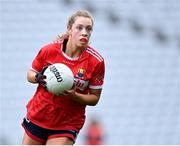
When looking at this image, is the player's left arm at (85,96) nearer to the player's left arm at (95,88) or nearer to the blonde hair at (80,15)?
the player's left arm at (95,88)

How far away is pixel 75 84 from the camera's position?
223 inches

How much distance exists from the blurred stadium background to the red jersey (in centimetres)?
789

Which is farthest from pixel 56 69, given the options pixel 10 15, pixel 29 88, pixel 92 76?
pixel 10 15

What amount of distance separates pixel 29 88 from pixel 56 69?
8.47m

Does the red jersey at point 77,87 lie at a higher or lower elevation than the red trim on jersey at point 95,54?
lower

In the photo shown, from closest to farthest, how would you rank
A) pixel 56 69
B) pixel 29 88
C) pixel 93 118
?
pixel 56 69
pixel 93 118
pixel 29 88

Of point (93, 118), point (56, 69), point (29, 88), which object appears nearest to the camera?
point (56, 69)

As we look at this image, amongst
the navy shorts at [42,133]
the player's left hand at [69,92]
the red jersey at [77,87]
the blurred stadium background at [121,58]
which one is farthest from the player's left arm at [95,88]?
the blurred stadium background at [121,58]

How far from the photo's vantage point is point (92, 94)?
19.0 feet

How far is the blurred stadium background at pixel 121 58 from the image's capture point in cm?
1398

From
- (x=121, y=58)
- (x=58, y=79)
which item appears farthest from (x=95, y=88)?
(x=121, y=58)

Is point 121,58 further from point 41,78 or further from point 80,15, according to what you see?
point 41,78

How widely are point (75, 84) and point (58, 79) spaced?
21cm

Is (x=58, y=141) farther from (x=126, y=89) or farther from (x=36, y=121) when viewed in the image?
(x=126, y=89)
